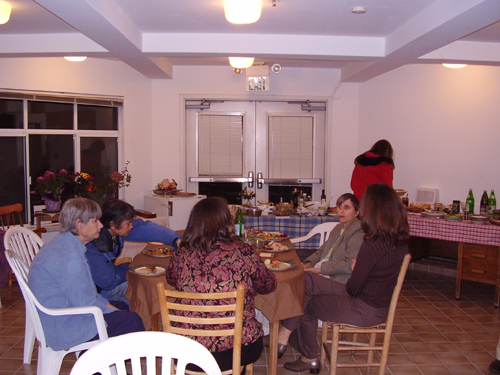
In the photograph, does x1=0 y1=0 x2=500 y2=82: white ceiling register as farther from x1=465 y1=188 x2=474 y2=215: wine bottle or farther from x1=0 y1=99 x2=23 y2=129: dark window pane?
x1=465 y1=188 x2=474 y2=215: wine bottle

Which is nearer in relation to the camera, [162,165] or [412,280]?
[412,280]

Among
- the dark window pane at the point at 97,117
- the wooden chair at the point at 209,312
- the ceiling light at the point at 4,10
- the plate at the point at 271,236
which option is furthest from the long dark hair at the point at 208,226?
the dark window pane at the point at 97,117

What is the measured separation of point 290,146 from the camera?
6246mm

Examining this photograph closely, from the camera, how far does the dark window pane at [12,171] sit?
4.71m

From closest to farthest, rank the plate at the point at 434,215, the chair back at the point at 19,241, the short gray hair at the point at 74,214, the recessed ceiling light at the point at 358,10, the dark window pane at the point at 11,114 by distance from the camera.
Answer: the short gray hair at the point at 74,214 → the chair back at the point at 19,241 → the recessed ceiling light at the point at 358,10 → the plate at the point at 434,215 → the dark window pane at the point at 11,114

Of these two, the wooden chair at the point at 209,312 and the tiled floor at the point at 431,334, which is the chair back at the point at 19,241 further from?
the wooden chair at the point at 209,312

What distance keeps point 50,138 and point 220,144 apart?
7.23ft

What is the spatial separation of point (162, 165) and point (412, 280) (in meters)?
3.47

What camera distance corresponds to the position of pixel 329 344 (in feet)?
10.3

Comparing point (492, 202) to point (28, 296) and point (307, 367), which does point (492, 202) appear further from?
point (28, 296)

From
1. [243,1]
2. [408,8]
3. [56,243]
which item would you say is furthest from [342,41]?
[56,243]

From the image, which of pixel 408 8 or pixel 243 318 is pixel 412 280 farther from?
pixel 243 318

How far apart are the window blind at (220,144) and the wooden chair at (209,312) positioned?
4.30 m

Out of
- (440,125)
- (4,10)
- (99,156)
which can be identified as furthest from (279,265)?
(99,156)
